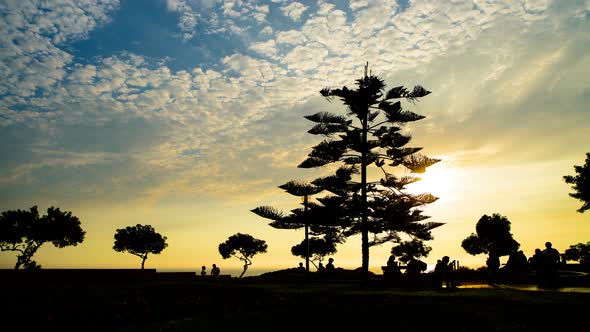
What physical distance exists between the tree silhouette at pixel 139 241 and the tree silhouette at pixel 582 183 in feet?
165

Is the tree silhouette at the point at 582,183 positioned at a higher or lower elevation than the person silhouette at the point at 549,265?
higher

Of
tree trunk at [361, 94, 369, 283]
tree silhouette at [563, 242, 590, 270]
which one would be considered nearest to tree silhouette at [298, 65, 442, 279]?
tree trunk at [361, 94, 369, 283]

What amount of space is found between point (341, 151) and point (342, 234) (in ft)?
17.4

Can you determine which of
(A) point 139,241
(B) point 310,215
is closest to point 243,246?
(A) point 139,241

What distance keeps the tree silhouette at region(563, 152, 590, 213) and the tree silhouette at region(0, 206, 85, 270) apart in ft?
161

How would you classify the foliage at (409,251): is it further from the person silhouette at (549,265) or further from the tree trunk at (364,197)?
the person silhouette at (549,265)

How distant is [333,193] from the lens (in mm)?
22672

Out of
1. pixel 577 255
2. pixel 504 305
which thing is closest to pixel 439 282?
pixel 504 305

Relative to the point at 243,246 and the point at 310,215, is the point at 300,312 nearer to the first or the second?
the point at 310,215

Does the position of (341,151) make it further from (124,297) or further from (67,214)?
(67,214)

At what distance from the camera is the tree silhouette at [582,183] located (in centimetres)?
2992

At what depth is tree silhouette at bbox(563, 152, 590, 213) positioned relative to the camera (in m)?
29.9

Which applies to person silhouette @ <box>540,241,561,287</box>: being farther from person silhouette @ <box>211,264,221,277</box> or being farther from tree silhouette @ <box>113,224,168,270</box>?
tree silhouette @ <box>113,224,168,270</box>

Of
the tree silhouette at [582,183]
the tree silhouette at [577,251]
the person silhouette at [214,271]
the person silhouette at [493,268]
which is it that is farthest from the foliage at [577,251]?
the person silhouette at [214,271]
